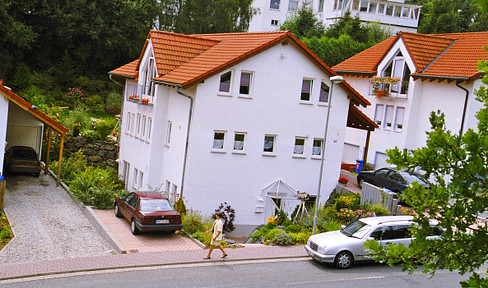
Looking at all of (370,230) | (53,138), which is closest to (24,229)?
(370,230)

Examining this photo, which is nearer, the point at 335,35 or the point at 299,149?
the point at 299,149

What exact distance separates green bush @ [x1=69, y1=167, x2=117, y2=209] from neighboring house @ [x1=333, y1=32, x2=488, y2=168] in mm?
13575

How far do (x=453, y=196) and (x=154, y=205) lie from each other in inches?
596

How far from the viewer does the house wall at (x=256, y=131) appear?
2445cm

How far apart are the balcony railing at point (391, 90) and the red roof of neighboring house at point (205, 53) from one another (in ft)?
23.0

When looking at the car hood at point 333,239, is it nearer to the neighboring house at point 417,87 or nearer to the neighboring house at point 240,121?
the neighboring house at point 240,121

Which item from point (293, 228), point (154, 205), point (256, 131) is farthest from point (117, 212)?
point (293, 228)

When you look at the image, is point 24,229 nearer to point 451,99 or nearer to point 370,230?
point 370,230

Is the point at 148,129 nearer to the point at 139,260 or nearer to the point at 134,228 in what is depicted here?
the point at 134,228

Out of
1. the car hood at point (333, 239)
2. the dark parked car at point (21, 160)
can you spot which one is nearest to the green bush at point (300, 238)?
the car hood at point (333, 239)

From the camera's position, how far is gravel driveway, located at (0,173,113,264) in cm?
1782

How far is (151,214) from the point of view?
792 inches

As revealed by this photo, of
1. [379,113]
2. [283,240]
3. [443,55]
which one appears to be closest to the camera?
[283,240]

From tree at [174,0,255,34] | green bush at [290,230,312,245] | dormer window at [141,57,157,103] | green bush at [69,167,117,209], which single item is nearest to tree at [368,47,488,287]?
green bush at [290,230,312,245]
